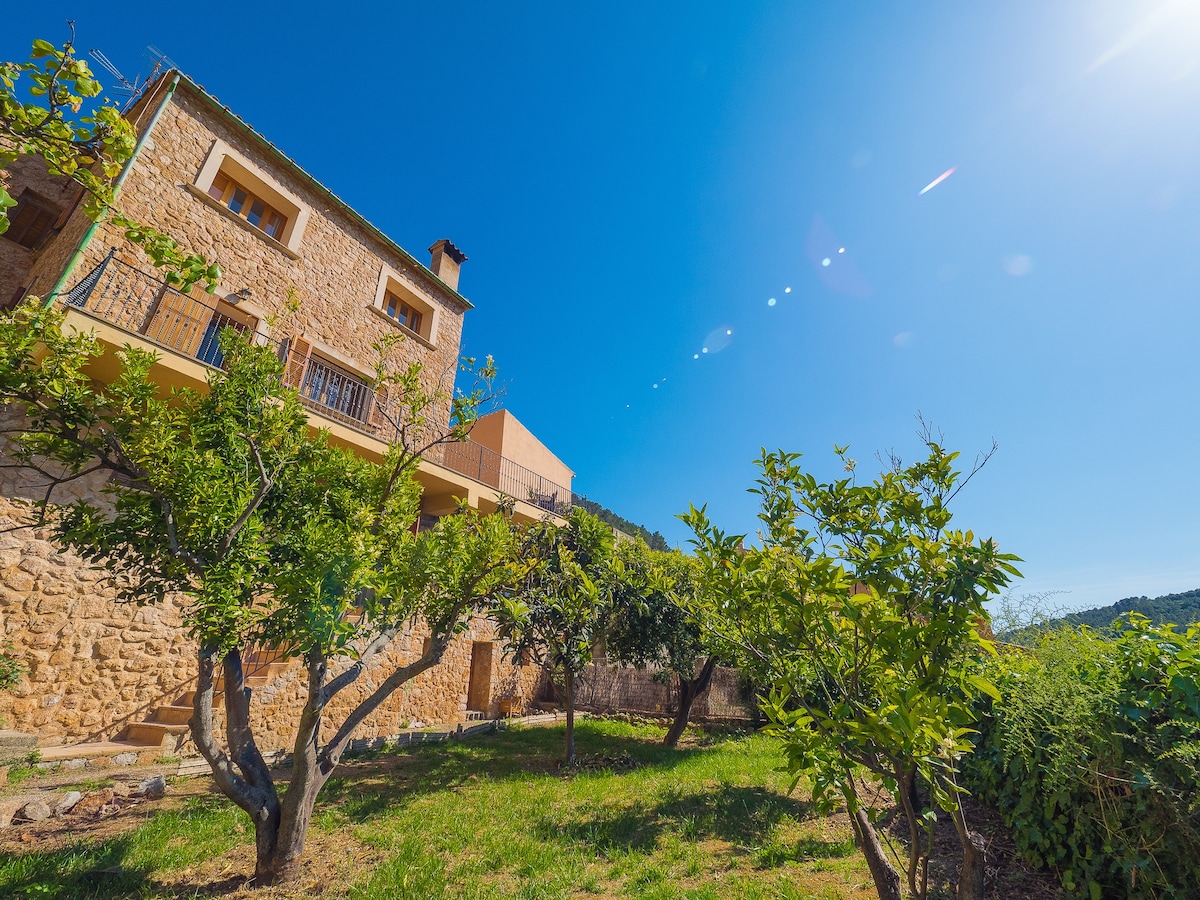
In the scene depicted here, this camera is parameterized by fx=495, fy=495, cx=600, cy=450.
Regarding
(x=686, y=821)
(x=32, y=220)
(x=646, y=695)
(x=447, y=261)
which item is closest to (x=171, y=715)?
(x=686, y=821)

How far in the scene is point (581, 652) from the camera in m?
7.58

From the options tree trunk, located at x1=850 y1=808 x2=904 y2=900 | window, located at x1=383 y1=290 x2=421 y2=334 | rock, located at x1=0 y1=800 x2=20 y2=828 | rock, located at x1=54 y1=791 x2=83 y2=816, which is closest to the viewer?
tree trunk, located at x1=850 y1=808 x2=904 y2=900

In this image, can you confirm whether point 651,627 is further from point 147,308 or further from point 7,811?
point 147,308

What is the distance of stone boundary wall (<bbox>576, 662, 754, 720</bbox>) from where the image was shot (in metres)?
13.9

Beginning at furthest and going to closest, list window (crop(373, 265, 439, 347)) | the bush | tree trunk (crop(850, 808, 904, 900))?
window (crop(373, 265, 439, 347))
the bush
tree trunk (crop(850, 808, 904, 900))

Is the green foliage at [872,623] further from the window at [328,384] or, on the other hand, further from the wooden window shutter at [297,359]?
the wooden window shutter at [297,359]

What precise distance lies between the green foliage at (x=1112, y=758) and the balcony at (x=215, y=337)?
5.88m

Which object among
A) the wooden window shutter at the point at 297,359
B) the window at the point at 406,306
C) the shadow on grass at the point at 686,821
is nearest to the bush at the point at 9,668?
the wooden window shutter at the point at 297,359

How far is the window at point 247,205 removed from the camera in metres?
10.2

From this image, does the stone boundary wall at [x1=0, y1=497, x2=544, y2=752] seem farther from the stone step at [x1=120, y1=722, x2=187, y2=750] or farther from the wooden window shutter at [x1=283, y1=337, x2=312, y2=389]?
the wooden window shutter at [x1=283, y1=337, x2=312, y2=389]

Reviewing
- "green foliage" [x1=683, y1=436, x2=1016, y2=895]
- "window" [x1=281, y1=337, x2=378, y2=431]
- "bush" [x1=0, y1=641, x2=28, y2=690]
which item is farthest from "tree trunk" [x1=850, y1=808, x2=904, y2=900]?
"window" [x1=281, y1=337, x2=378, y2=431]

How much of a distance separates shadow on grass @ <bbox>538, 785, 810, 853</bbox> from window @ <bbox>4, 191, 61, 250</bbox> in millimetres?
14441

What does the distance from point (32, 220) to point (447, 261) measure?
28.1ft

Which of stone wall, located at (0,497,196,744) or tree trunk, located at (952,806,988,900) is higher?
stone wall, located at (0,497,196,744)
